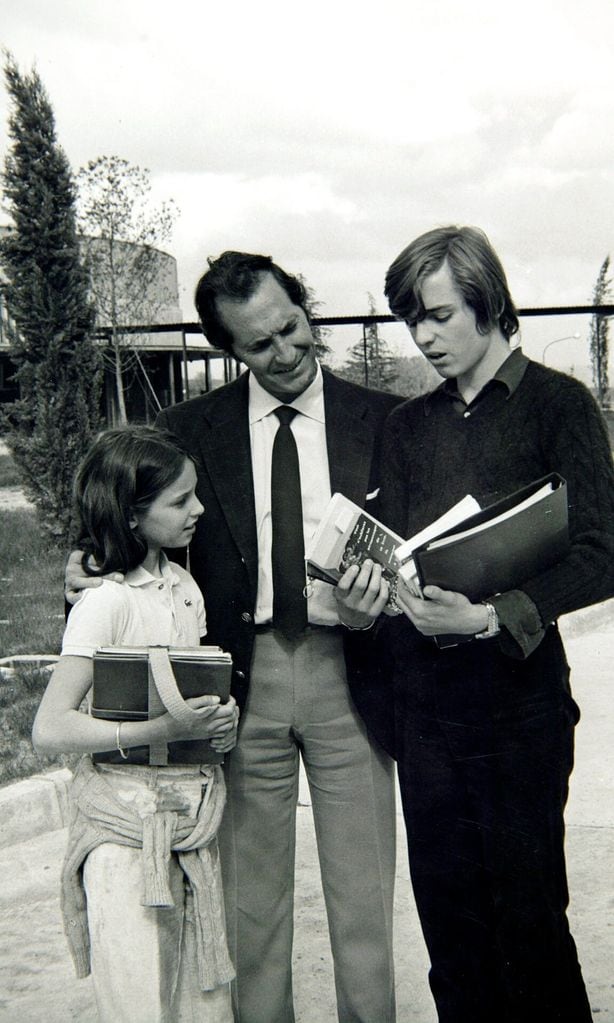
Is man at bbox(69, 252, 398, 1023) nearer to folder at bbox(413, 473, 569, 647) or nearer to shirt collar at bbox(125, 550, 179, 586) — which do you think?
shirt collar at bbox(125, 550, 179, 586)

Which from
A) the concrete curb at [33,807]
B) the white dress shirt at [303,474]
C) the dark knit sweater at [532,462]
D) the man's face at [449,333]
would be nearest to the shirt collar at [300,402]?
the white dress shirt at [303,474]

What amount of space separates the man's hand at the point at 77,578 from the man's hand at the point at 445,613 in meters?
0.69

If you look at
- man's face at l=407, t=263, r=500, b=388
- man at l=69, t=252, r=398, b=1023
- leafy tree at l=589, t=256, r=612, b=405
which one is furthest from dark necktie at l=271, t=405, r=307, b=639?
leafy tree at l=589, t=256, r=612, b=405

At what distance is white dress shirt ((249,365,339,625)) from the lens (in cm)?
262

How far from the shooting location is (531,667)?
2.29m

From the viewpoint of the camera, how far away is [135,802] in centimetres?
227

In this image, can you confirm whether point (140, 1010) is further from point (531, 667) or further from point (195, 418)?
point (195, 418)

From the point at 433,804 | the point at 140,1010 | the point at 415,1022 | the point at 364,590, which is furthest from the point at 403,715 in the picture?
the point at 415,1022

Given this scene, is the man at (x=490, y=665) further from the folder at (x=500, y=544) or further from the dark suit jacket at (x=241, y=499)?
the dark suit jacket at (x=241, y=499)

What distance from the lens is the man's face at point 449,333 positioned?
→ 2258 mm

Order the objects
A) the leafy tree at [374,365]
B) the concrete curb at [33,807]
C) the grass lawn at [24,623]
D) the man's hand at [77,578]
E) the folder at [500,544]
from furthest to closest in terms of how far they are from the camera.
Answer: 1. the leafy tree at [374,365]
2. the grass lawn at [24,623]
3. the concrete curb at [33,807]
4. the man's hand at [77,578]
5. the folder at [500,544]

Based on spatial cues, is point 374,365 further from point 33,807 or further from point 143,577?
point 143,577

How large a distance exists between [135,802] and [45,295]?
1000cm

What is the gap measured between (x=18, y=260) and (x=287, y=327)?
9.69 meters
